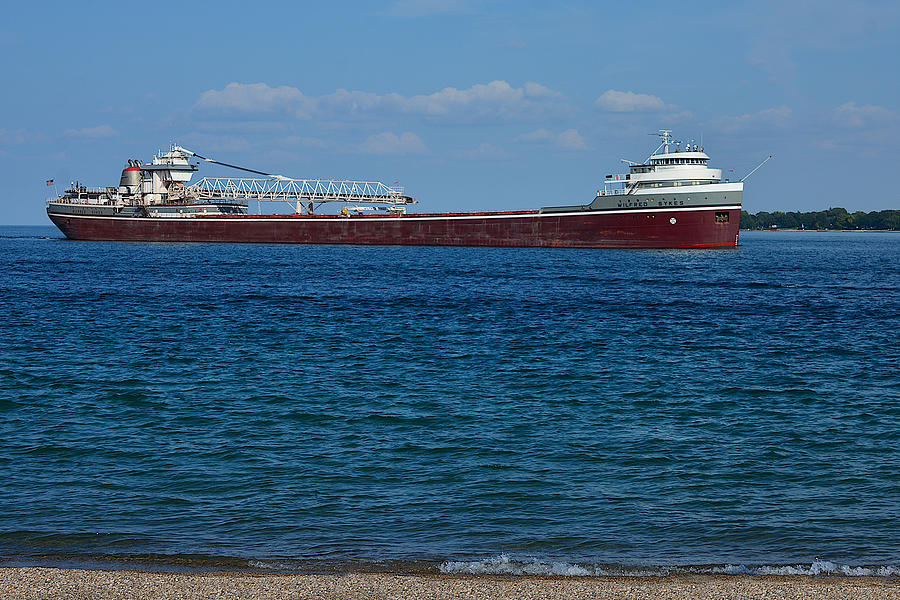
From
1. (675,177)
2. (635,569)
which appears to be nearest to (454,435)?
(635,569)

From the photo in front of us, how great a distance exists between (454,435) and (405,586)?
884cm

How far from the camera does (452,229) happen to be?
10431 cm

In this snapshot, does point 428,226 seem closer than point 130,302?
No

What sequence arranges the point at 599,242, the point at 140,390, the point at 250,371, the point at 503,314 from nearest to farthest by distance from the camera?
the point at 140,390 < the point at 250,371 < the point at 503,314 < the point at 599,242

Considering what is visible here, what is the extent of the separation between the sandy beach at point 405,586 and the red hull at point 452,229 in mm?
82338

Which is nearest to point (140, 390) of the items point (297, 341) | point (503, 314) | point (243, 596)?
point (297, 341)

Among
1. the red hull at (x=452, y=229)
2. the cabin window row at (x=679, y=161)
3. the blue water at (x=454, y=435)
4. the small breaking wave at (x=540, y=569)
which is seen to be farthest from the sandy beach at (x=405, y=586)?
the cabin window row at (x=679, y=161)

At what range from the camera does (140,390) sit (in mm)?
23797

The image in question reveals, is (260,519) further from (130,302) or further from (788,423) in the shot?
(130,302)

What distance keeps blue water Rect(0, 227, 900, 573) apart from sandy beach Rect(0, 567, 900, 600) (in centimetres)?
101

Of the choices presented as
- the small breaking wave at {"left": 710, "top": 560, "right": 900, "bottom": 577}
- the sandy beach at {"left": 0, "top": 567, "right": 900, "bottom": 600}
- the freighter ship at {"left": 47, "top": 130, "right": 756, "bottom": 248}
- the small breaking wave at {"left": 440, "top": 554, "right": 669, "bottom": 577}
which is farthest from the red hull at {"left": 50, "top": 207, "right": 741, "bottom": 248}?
the sandy beach at {"left": 0, "top": 567, "right": 900, "bottom": 600}

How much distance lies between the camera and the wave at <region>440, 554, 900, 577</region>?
37.0 feet

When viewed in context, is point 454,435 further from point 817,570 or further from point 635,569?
point 817,570

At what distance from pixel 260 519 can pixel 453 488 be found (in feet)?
11.9
